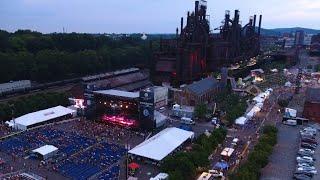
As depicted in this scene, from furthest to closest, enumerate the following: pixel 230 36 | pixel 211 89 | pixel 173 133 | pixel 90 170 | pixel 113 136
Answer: pixel 230 36
pixel 211 89
pixel 113 136
pixel 173 133
pixel 90 170

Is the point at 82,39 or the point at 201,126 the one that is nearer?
the point at 201,126

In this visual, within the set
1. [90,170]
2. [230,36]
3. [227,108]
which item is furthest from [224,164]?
[230,36]

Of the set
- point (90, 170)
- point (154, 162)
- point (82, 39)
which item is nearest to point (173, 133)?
point (154, 162)

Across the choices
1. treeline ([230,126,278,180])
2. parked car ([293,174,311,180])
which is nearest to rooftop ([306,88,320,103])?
treeline ([230,126,278,180])

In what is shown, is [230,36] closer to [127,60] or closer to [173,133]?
[127,60]

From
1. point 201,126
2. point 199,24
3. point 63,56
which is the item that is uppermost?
point 199,24

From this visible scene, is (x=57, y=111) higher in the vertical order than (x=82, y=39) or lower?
lower

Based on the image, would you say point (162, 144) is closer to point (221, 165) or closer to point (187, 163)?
point (221, 165)

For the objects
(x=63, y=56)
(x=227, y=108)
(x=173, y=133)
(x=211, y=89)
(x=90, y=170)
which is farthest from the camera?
(x=63, y=56)
